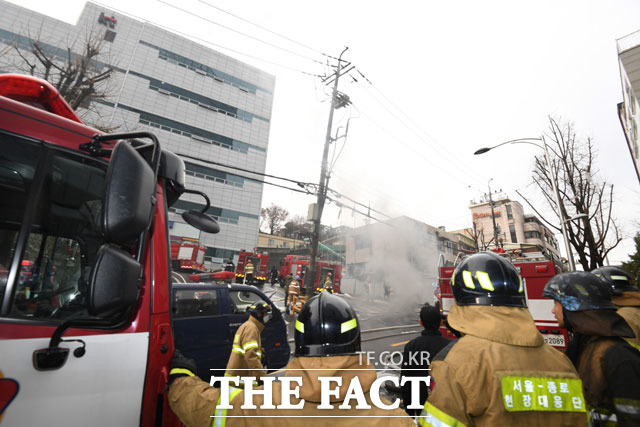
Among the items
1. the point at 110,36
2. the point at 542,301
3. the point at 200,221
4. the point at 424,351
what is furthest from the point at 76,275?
the point at 110,36

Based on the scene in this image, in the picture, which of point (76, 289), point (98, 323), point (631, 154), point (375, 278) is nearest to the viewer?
point (98, 323)

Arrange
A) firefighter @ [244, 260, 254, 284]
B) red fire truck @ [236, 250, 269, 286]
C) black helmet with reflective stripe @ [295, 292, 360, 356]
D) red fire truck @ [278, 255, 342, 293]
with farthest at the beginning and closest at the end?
red fire truck @ [236, 250, 269, 286] → red fire truck @ [278, 255, 342, 293] → firefighter @ [244, 260, 254, 284] → black helmet with reflective stripe @ [295, 292, 360, 356]

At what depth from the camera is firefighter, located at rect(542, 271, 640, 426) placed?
158 cm

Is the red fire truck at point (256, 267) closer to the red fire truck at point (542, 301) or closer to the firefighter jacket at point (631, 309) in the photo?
the red fire truck at point (542, 301)

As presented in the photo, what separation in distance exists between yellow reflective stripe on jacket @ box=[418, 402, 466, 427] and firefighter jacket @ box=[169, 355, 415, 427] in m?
0.18

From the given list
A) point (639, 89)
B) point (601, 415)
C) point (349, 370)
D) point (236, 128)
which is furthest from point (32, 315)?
point (236, 128)

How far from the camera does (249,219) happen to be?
29.3 m

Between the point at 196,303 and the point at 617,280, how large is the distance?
5696mm

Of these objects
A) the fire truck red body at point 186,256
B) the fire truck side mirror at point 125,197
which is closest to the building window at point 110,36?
the fire truck red body at point 186,256

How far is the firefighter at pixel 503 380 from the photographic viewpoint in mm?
1261

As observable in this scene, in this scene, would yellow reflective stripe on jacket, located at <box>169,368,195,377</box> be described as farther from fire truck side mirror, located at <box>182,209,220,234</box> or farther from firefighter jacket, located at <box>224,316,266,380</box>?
firefighter jacket, located at <box>224,316,266,380</box>

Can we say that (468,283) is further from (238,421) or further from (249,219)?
(249,219)

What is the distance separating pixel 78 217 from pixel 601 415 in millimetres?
3594

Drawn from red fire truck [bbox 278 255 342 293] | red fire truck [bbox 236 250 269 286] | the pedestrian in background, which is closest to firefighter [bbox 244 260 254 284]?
red fire truck [bbox 236 250 269 286]
